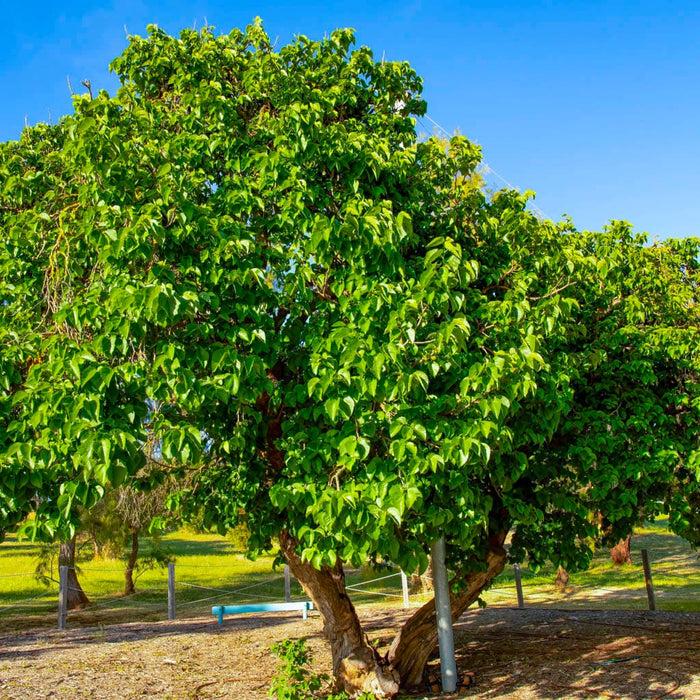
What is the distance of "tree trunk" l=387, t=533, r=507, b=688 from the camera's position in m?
7.11

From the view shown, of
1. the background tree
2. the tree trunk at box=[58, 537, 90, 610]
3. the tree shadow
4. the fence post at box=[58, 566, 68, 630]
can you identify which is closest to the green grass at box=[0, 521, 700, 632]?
the tree trunk at box=[58, 537, 90, 610]

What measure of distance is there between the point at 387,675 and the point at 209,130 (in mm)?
5469

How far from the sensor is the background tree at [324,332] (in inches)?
160

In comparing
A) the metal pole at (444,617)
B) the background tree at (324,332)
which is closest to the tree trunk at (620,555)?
the background tree at (324,332)

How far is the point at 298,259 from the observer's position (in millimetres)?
5098

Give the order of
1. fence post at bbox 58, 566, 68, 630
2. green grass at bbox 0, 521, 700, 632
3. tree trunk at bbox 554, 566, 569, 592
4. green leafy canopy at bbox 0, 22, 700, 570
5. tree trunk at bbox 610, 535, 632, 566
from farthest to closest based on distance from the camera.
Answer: tree trunk at bbox 610, 535, 632, 566, tree trunk at bbox 554, 566, 569, 592, green grass at bbox 0, 521, 700, 632, fence post at bbox 58, 566, 68, 630, green leafy canopy at bbox 0, 22, 700, 570

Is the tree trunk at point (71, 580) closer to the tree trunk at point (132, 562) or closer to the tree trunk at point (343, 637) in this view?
the tree trunk at point (132, 562)

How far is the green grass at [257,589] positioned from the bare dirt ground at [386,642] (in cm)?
173

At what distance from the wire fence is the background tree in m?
5.99

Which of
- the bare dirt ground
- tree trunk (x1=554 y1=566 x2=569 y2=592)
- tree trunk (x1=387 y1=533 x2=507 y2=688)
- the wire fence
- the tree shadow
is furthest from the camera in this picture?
tree trunk (x1=554 y1=566 x2=569 y2=592)

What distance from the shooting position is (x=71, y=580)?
14070mm

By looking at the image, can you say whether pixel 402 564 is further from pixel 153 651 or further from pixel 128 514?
pixel 128 514

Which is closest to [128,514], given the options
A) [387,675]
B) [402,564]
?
[387,675]

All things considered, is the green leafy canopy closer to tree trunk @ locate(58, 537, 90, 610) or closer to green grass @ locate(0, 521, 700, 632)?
green grass @ locate(0, 521, 700, 632)
